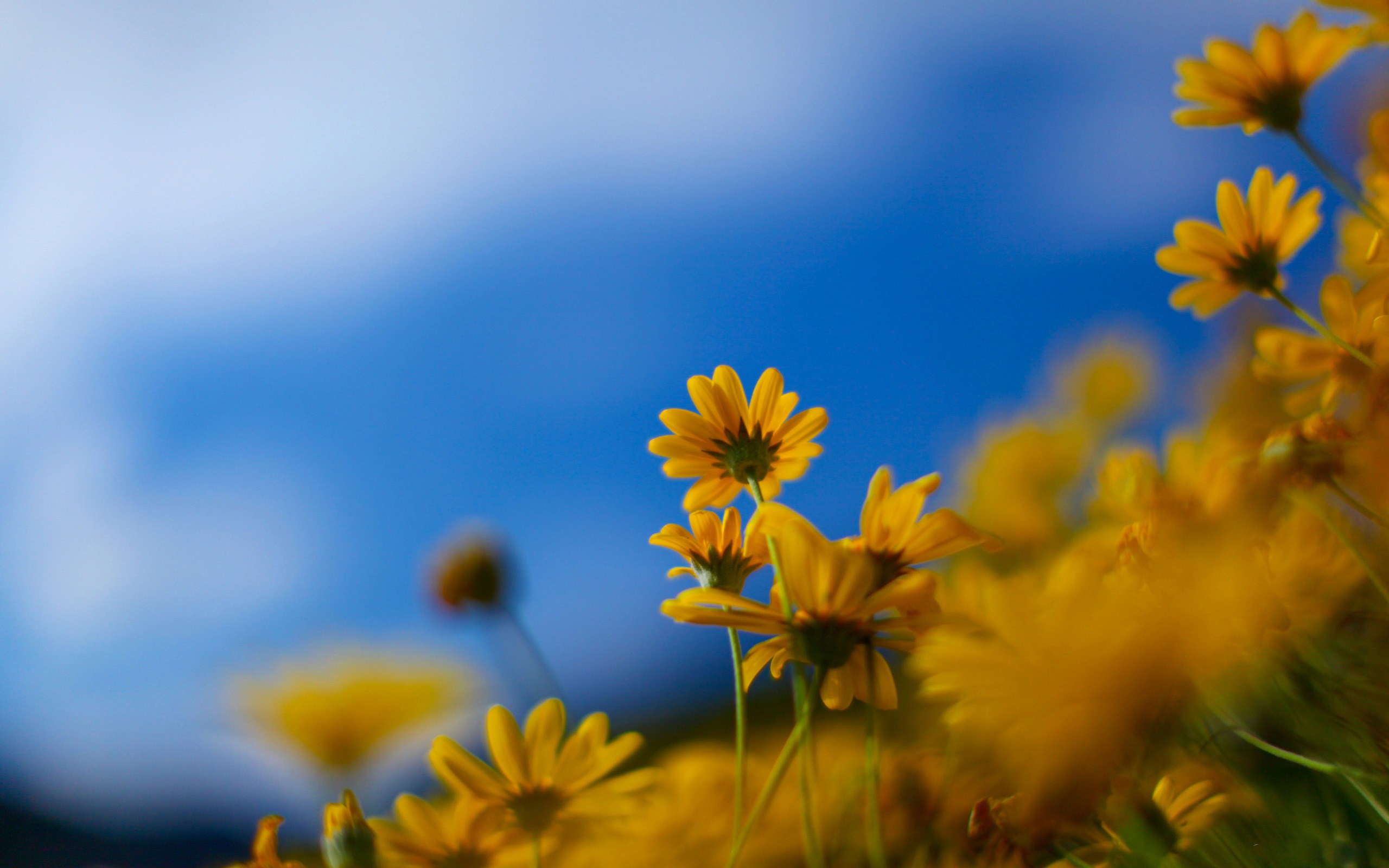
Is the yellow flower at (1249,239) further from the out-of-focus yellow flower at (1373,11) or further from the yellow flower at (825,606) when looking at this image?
the yellow flower at (825,606)

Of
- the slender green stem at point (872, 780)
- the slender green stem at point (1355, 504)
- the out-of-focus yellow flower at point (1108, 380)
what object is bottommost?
the slender green stem at point (872, 780)

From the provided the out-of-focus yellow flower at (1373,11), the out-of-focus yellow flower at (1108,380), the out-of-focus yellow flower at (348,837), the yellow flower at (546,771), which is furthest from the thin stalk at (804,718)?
the out-of-focus yellow flower at (1108,380)

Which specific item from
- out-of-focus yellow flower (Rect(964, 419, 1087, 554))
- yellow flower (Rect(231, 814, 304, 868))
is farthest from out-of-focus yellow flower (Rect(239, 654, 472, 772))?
out-of-focus yellow flower (Rect(964, 419, 1087, 554))

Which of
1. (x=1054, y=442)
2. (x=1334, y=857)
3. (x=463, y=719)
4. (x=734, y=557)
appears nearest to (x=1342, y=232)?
(x=1334, y=857)

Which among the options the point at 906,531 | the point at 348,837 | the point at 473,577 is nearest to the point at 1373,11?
the point at 906,531

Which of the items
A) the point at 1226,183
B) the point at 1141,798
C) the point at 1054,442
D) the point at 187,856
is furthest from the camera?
the point at 187,856

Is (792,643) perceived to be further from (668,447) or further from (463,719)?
(463,719)
